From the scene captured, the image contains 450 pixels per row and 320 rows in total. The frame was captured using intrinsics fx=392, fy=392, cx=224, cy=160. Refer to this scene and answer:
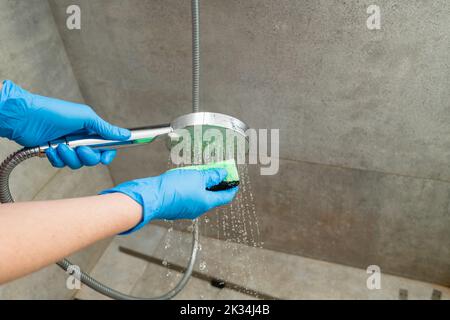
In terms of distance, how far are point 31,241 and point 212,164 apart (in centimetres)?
46

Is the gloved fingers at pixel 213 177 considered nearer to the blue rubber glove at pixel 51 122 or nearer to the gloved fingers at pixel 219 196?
the gloved fingers at pixel 219 196

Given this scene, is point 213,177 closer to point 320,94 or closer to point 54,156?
point 54,156

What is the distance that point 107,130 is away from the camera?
915 mm

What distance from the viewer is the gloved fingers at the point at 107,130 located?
0.91 meters

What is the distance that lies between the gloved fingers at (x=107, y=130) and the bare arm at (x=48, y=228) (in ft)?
0.69

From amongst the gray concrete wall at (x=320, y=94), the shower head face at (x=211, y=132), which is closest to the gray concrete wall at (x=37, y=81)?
the gray concrete wall at (x=320, y=94)

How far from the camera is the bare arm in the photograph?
22.7 inches

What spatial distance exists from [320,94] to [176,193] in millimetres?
589

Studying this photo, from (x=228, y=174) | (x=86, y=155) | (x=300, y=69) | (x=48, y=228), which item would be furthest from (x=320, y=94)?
(x=48, y=228)

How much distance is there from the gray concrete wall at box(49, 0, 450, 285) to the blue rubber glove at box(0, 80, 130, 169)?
1.40ft

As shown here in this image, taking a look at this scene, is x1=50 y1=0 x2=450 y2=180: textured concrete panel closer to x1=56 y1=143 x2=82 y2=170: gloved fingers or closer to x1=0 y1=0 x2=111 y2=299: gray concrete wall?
x1=0 y1=0 x2=111 y2=299: gray concrete wall

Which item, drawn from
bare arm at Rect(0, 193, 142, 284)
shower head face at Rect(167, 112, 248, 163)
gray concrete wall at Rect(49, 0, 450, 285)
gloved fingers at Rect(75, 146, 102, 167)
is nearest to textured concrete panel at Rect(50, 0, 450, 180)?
gray concrete wall at Rect(49, 0, 450, 285)

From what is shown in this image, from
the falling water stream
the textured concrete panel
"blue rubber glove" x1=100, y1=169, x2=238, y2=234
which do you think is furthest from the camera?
the falling water stream

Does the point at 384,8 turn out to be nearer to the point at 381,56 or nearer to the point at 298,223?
the point at 381,56
